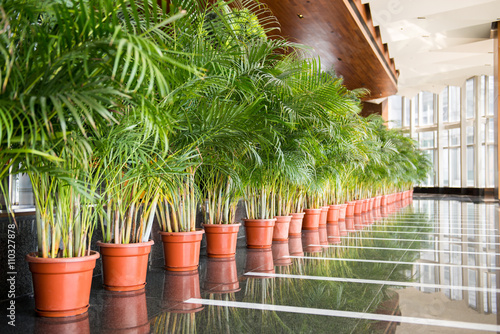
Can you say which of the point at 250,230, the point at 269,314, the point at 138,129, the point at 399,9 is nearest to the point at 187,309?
the point at 269,314

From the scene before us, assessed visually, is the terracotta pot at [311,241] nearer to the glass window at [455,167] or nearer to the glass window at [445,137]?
the glass window at [455,167]

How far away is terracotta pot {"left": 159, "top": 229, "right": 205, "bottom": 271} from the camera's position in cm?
338

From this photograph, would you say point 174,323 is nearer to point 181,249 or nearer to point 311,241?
point 181,249

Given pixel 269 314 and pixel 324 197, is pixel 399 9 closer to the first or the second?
pixel 324 197

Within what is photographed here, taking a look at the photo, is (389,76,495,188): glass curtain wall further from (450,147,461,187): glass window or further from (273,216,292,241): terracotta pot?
(273,216,292,241): terracotta pot

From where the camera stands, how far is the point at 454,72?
70.6 ft

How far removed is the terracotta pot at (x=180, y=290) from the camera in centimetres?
246

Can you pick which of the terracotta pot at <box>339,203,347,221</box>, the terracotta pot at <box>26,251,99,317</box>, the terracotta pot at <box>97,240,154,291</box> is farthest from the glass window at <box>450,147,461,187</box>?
the terracotta pot at <box>26,251,99,317</box>

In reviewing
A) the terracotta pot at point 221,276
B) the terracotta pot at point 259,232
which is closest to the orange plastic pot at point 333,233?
the terracotta pot at point 259,232

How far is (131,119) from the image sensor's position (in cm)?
218

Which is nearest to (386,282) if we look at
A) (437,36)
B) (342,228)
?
(342,228)

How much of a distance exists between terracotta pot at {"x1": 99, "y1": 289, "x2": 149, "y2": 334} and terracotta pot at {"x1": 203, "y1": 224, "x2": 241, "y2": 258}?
3.99 feet

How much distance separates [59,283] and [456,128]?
27386 millimetres

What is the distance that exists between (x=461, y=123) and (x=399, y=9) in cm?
1688
